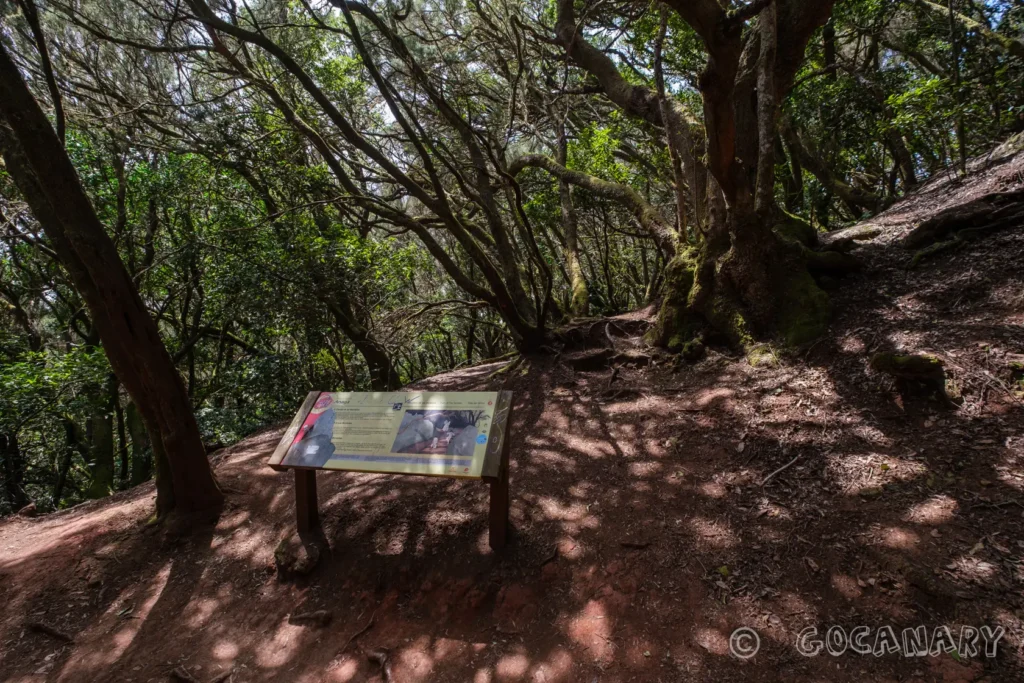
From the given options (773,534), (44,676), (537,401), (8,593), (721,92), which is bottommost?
(44,676)

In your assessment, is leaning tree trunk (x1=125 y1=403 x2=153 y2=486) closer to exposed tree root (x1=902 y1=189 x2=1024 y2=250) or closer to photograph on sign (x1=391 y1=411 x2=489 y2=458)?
photograph on sign (x1=391 y1=411 x2=489 y2=458)

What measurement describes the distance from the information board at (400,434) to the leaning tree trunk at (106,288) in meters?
1.36

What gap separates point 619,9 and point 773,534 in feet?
23.9

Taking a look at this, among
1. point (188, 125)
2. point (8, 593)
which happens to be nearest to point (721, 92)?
point (8, 593)

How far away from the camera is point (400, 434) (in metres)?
3.24

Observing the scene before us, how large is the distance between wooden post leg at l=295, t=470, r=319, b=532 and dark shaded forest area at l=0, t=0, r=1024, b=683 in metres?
0.30

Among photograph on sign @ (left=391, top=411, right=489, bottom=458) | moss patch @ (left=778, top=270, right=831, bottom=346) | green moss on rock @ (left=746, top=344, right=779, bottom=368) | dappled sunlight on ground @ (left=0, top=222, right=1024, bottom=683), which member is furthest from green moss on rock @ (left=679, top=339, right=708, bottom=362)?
photograph on sign @ (left=391, top=411, right=489, bottom=458)

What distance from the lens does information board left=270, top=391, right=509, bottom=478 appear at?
2996 mm

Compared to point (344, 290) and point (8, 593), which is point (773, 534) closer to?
point (8, 593)

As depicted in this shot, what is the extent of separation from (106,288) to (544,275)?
5224 millimetres

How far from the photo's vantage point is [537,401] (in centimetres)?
596

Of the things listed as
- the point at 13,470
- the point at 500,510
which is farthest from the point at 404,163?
the point at 13,470

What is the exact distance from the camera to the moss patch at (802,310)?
4547 mm

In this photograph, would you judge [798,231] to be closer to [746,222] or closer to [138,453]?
[746,222]
